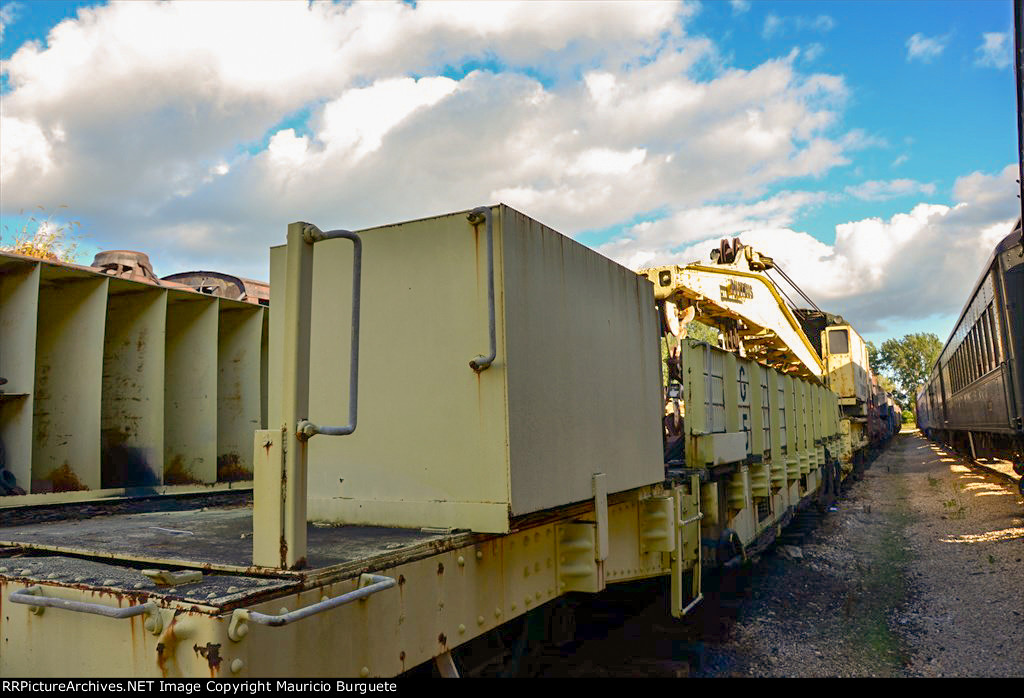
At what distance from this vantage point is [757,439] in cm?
736

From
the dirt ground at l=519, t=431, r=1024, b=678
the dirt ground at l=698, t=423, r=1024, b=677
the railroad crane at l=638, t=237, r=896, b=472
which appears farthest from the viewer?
the railroad crane at l=638, t=237, r=896, b=472

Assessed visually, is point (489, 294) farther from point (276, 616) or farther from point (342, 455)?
point (276, 616)

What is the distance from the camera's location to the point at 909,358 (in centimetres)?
8181

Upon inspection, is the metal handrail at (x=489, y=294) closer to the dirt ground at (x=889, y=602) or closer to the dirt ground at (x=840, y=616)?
the dirt ground at (x=840, y=616)

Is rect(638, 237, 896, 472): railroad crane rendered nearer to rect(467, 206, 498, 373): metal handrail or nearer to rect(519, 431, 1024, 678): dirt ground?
rect(519, 431, 1024, 678): dirt ground

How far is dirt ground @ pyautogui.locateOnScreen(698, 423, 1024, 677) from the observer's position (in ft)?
17.2

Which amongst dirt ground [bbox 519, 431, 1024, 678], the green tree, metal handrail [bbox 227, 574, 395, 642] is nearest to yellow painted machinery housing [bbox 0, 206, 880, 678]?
metal handrail [bbox 227, 574, 395, 642]

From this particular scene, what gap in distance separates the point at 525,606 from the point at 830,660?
3.39 metres

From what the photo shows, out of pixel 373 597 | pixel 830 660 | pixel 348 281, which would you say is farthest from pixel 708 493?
pixel 373 597

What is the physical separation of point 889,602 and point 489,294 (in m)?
6.04

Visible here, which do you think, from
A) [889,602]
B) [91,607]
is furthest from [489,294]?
[889,602]

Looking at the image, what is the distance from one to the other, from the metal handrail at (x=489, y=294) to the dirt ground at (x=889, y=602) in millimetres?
3342

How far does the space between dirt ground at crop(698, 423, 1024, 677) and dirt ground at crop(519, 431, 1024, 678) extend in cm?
1

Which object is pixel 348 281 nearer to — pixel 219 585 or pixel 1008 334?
pixel 219 585
